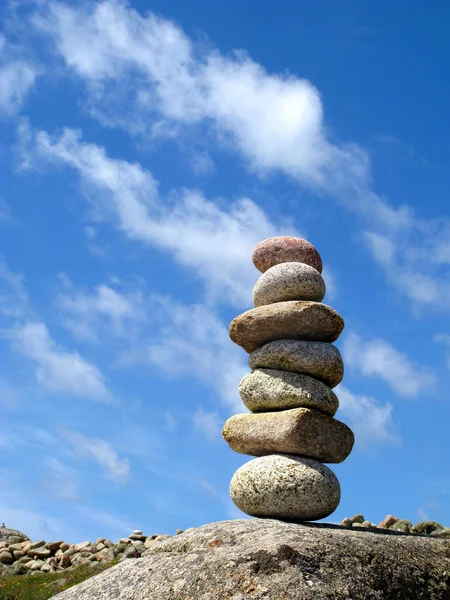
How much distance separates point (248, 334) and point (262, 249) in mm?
2446

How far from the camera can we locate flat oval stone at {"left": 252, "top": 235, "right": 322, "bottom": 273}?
15570 mm

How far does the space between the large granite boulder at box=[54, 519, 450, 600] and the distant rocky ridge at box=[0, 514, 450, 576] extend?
29.1ft

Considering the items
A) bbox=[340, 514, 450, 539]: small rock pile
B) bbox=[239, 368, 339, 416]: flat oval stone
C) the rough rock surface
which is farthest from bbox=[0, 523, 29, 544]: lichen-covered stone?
bbox=[239, 368, 339, 416]: flat oval stone

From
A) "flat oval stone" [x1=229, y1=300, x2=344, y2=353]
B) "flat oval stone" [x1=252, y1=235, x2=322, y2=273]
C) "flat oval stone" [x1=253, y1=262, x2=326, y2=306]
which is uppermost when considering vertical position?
"flat oval stone" [x1=252, y1=235, x2=322, y2=273]

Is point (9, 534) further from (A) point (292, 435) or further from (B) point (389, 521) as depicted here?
(A) point (292, 435)

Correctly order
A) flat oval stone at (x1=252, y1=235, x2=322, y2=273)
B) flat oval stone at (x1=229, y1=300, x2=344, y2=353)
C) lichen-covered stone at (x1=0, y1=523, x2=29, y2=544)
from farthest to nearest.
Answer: lichen-covered stone at (x1=0, y1=523, x2=29, y2=544)
flat oval stone at (x1=252, y1=235, x2=322, y2=273)
flat oval stone at (x1=229, y1=300, x2=344, y2=353)

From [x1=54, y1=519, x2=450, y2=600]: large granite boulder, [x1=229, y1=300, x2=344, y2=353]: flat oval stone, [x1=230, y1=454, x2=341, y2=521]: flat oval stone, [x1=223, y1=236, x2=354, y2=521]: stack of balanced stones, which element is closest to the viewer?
[x1=54, y1=519, x2=450, y2=600]: large granite boulder

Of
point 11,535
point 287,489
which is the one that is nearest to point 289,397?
point 287,489

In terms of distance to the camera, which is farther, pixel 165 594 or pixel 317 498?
pixel 317 498

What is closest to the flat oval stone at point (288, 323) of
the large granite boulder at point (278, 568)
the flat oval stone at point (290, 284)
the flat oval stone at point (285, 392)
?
the flat oval stone at point (290, 284)

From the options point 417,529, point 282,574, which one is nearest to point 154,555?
point 282,574

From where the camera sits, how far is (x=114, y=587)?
36.3 ft

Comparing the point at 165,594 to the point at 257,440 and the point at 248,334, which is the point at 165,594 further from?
the point at 248,334

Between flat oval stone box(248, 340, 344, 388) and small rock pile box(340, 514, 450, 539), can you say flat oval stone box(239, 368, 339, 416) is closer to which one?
flat oval stone box(248, 340, 344, 388)
